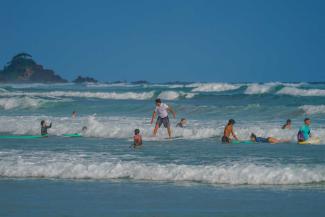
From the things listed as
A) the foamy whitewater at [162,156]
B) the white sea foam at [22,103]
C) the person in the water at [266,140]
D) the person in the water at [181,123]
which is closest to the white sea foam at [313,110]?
the foamy whitewater at [162,156]

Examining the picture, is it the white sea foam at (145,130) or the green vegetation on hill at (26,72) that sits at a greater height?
the green vegetation on hill at (26,72)

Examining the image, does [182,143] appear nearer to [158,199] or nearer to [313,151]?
[313,151]


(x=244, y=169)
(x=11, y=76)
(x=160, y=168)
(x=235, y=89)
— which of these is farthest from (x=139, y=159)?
(x=11, y=76)

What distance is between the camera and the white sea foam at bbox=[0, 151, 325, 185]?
11.0 meters

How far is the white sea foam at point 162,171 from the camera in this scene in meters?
11.0

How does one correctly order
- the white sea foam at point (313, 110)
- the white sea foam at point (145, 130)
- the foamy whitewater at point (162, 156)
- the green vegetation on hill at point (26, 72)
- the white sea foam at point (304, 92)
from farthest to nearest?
the green vegetation on hill at point (26, 72) → the white sea foam at point (304, 92) → the white sea foam at point (313, 110) → the white sea foam at point (145, 130) → the foamy whitewater at point (162, 156)

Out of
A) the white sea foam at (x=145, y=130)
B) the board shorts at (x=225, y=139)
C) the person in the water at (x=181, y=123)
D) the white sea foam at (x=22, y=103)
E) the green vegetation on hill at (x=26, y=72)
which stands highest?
the green vegetation on hill at (x=26, y=72)

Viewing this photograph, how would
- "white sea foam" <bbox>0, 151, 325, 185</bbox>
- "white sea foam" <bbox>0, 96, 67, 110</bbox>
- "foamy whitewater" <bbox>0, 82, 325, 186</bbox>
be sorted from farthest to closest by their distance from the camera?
"white sea foam" <bbox>0, 96, 67, 110</bbox>
"foamy whitewater" <bbox>0, 82, 325, 186</bbox>
"white sea foam" <bbox>0, 151, 325, 185</bbox>

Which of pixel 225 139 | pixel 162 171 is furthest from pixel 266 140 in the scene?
pixel 162 171

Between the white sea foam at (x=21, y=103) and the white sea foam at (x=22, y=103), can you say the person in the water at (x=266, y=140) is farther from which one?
the white sea foam at (x=21, y=103)

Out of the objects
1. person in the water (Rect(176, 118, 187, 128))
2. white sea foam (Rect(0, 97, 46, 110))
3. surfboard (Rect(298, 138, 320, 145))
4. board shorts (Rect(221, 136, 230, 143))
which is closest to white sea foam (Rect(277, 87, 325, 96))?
white sea foam (Rect(0, 97, 46, 110))

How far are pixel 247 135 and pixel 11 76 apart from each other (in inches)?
3929

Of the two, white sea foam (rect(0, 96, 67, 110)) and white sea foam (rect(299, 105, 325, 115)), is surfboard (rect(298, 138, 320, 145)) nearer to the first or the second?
white sea foam (rect(299, 105, 325, 115))

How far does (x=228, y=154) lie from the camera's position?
14.2 m
